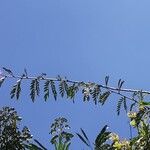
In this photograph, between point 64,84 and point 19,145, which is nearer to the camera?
point 64,84

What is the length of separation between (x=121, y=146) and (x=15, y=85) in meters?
1.79

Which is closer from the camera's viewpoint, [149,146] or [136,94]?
[149,146]

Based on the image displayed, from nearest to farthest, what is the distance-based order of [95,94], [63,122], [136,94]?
[136,94] < [95,94] < [63,122]

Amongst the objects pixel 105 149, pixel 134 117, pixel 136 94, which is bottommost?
pixel 105 149

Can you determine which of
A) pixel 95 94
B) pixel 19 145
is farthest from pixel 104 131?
pixel 19 145

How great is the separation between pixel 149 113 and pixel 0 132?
23.2 feet

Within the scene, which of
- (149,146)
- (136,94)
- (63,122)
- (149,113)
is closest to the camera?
(149,146)

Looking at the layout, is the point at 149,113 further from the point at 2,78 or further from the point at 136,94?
the point at 2,78

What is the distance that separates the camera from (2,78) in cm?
445

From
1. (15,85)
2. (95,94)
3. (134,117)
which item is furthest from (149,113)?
(15,85)

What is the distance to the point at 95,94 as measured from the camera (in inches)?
172

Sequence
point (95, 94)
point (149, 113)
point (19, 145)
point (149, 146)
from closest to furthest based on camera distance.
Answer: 1. point (149, 146)
2. point (149, 113)
3. point (95, 94)
4. point (19, 145)

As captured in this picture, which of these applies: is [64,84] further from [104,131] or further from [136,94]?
[104,131]

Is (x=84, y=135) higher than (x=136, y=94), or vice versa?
(x=136, y=94)
